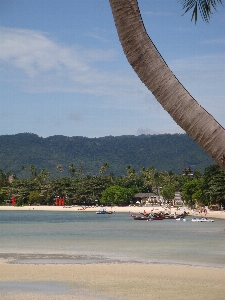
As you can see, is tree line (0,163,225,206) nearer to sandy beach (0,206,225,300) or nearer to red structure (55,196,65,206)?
red structure (55,196,65,206)

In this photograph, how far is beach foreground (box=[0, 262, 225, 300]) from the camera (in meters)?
21.6

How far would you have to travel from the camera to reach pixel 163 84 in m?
6.25

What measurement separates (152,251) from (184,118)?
36.7 m

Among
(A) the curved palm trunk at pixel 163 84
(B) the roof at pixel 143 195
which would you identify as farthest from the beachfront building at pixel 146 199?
(A) the curved palm trunk at pixel 163 84

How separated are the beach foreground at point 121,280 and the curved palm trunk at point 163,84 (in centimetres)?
1577

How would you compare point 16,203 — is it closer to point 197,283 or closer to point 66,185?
point 66,185

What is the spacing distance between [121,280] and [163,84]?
20082 mm

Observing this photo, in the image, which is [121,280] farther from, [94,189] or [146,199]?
[146,199]

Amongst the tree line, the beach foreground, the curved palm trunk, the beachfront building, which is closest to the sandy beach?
the beach foreground

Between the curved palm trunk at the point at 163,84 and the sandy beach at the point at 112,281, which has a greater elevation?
the curved palm trunk at the point at 163,84

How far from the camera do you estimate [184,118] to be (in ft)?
20.4

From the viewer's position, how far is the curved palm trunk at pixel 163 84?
6.17 m

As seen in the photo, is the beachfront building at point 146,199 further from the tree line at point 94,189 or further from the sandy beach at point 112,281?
the sandy beach at point 112,281

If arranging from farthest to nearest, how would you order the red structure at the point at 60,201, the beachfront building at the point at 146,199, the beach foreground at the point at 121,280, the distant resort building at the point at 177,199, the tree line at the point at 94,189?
the beachfront building at the point at 146,199, the distant resort building at the point at 177,199, the red structure at the point at 60,201, the tree line at the point at 94,189, the beach foreground at the point at 121,280
